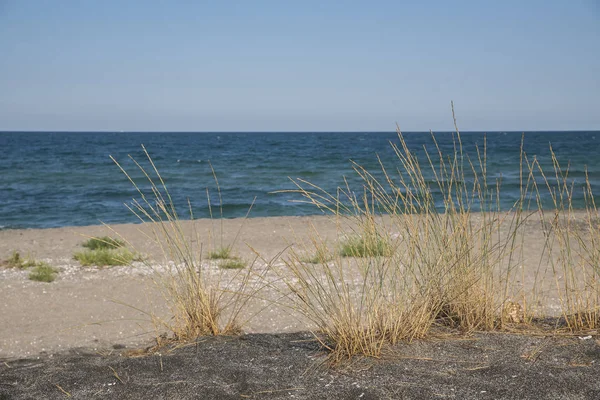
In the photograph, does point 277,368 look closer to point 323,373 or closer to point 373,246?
point 323,373

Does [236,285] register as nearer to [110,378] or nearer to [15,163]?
[110,378]

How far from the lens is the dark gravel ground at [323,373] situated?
9.46 feet

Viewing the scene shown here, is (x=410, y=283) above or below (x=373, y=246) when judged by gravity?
below

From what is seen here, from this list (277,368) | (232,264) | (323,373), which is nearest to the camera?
(323,373)

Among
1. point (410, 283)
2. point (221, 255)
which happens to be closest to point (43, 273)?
point (221, 255)

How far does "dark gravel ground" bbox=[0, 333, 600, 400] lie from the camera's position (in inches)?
113

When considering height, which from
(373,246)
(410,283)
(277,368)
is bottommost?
(277,368)

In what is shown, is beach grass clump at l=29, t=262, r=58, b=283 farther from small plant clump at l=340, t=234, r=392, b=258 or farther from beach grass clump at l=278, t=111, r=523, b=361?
small plant clump at l=340, t=234, r=392, b=258

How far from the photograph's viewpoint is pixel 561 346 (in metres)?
3.41

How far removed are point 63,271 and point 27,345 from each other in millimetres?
2511

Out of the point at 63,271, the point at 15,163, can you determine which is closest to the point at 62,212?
the point at 63,271

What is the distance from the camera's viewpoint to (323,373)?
10.3ft

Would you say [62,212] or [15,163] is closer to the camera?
[62,212]

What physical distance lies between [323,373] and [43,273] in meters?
4.33
